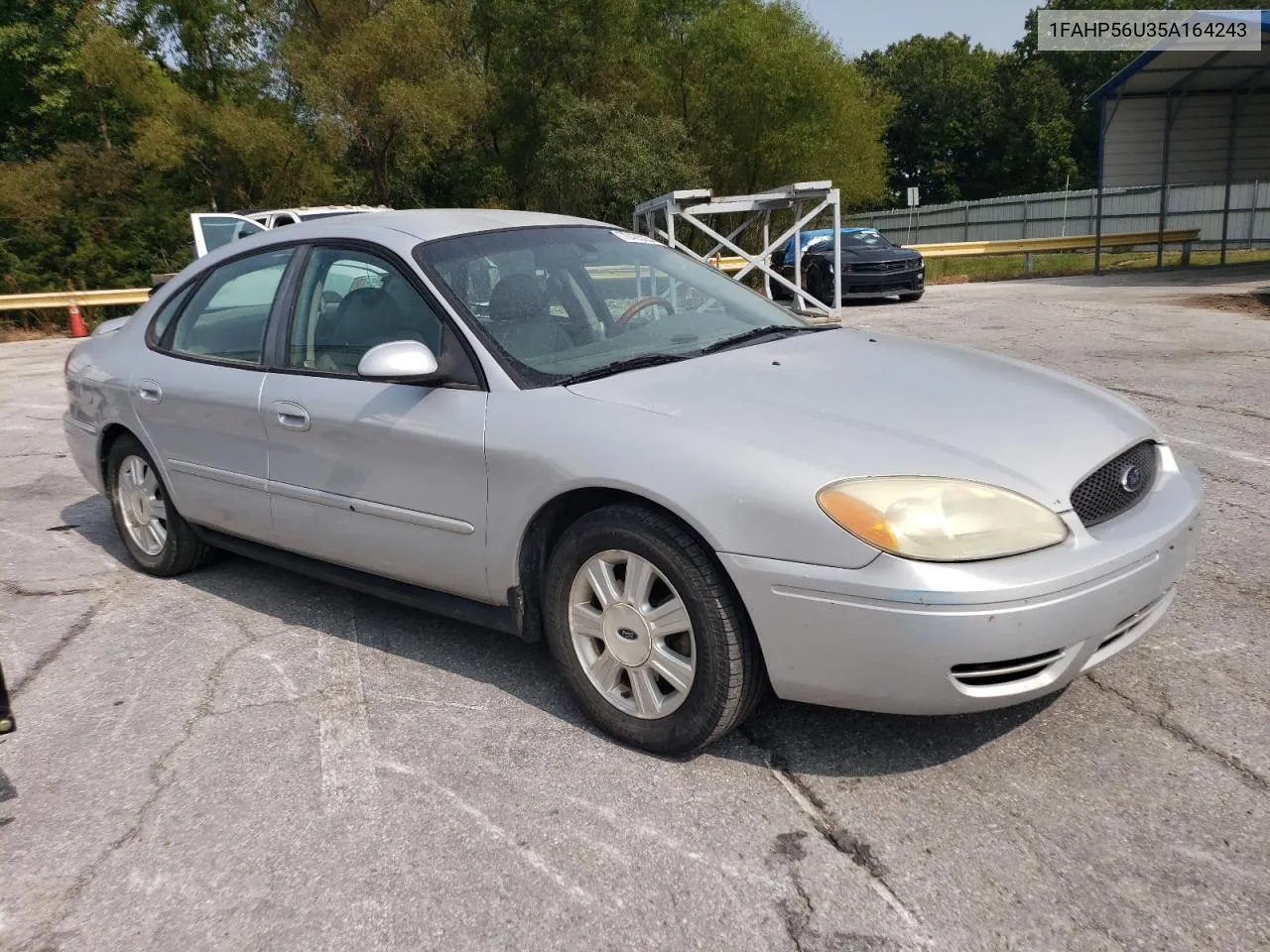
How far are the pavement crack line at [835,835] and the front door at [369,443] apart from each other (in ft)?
3.60

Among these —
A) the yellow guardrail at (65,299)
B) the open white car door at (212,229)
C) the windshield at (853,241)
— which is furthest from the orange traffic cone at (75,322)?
the windshield at (853,241)

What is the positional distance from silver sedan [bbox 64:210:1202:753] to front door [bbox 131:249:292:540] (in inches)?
0.6

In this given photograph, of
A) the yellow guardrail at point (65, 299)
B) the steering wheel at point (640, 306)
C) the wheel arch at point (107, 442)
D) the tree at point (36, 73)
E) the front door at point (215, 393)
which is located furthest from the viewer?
the tree at point (36, 73)

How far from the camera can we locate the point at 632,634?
9.68 feet

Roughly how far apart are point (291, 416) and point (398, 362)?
80 cm

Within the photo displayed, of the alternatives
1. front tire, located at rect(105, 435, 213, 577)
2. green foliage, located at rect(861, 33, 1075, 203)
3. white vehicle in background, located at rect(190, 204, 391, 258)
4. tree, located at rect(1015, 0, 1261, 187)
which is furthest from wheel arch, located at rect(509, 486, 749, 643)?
tree, located at rect(1015, 0, 1261, 187)

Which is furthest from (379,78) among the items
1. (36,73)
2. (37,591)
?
(37,591)

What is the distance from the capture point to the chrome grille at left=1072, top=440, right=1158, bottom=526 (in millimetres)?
2768

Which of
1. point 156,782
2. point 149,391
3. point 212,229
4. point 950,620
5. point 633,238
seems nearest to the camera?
point 950,620

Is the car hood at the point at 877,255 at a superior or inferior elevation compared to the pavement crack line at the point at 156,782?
superior

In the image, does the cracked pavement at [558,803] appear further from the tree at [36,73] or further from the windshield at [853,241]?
the tree at [36,73]

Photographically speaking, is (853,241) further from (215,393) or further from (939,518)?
(939,518)

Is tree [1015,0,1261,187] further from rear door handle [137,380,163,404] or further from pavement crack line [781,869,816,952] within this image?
pavement crack line [781,869,816,952]

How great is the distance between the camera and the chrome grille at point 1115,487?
2.77 m
